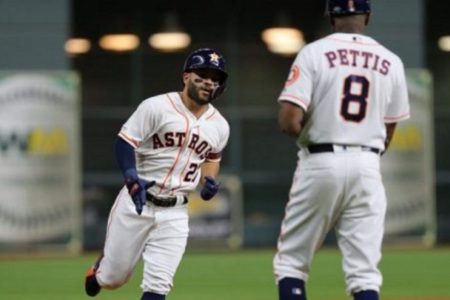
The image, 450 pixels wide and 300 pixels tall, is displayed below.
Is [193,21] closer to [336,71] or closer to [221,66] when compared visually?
[221,66]

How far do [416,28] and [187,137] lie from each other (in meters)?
14.6

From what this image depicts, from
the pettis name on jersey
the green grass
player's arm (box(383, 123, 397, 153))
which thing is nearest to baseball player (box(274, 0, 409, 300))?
the pettis name on jersey

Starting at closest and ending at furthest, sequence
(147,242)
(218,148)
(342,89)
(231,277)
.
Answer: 1. (342,89)
2. (147,242)
3. (218,148)
4. (231,277)

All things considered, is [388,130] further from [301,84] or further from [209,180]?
Result: [209,180]

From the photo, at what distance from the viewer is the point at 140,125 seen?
966 centimetres

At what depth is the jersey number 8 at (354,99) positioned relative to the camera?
318 inches

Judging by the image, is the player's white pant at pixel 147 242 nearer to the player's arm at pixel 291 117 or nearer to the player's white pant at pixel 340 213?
the player's white pant at pixel 340 213

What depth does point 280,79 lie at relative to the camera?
2509 cm

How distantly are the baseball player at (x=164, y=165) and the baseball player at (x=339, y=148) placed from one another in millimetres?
1664

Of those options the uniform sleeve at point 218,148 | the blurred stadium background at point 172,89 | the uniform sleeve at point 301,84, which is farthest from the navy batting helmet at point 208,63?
the blurred stadium background at point 172,89

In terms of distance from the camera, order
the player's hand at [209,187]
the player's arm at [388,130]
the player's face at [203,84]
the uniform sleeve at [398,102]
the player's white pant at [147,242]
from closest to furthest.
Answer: the uniform sleeve at [398,102] < the player's arm at [388,130] < the player's white pant at [147,242] < the player's face at [203,84] < the player's hand at [209,187]

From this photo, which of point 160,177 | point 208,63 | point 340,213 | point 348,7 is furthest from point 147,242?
point 348,7

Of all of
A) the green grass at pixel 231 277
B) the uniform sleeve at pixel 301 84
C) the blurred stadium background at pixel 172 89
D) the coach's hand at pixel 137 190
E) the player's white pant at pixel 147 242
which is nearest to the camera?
the uniform sleeve at pixel 301 84

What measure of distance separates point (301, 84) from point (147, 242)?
2357 millimetres
